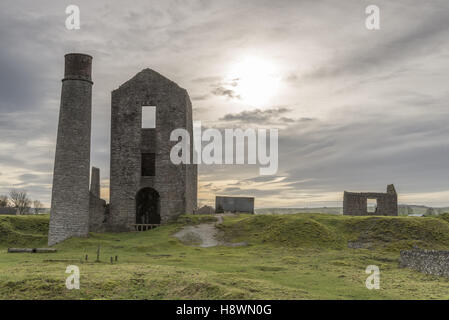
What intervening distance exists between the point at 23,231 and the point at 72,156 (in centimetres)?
806

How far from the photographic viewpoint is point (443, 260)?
18953 millimetres

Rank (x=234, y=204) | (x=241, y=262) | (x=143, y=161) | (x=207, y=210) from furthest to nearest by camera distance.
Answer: (x=207, y=210)
(x=234, y=204)
(x=143, y=161)
(x=241, y=262)

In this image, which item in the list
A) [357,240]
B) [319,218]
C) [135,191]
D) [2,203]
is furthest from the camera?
[2,203]

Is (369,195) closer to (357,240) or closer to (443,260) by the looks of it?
(357,240)

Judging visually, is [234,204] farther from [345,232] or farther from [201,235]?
[345,232]

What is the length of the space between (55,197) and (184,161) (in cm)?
1103

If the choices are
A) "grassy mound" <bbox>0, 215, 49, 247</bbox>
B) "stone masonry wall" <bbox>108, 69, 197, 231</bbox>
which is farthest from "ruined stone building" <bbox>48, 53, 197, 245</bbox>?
"grassy mound" <bbox>0, 215, 49, 247</bbox>

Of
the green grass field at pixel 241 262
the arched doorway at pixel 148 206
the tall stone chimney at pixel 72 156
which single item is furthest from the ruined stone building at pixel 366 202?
the tall stone chimney at pixel 72 156

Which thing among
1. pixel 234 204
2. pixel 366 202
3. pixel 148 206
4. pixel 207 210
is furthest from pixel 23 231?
pixel 366 202

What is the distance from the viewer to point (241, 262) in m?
22.2

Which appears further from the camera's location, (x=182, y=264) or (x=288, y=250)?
(x=288, y=250)

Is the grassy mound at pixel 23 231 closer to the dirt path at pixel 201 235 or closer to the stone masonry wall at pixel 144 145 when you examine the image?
the stone masonry wall at pixel 144 145
